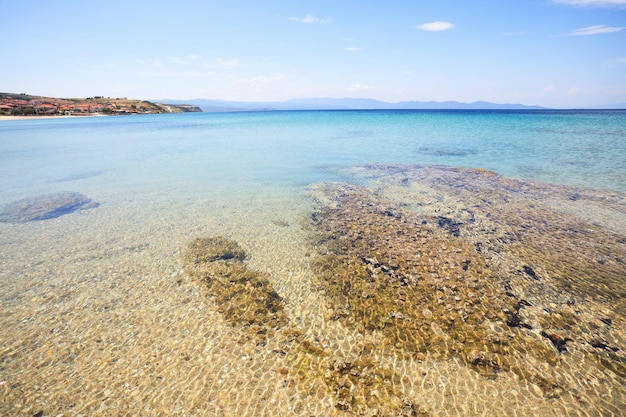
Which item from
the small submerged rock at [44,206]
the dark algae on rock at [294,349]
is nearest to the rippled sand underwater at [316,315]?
the dark algae on rock at [294,349]

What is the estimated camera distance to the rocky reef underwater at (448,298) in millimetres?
5832

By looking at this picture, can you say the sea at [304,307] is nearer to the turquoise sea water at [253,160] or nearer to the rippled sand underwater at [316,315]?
the rippled sand underwater at [316,315]

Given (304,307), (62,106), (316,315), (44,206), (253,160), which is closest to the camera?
(316,315)

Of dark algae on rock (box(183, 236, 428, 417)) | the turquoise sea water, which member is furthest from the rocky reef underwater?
the turquoise sea water

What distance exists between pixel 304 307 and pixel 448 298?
399cm

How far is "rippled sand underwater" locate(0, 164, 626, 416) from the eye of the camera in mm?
5535

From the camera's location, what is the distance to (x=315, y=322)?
292 inches

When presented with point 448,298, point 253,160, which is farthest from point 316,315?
point 253,160

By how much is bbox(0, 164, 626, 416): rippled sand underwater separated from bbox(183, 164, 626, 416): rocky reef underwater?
0.04 m

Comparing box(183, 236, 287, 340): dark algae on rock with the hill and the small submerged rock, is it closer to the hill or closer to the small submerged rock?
the small submerged rock

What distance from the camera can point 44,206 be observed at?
1570 cm

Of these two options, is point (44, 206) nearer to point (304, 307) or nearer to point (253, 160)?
point (253, 160)

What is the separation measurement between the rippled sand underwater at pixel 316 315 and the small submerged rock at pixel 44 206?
3.41 feet

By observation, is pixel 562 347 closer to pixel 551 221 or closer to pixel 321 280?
pixel 321 280
